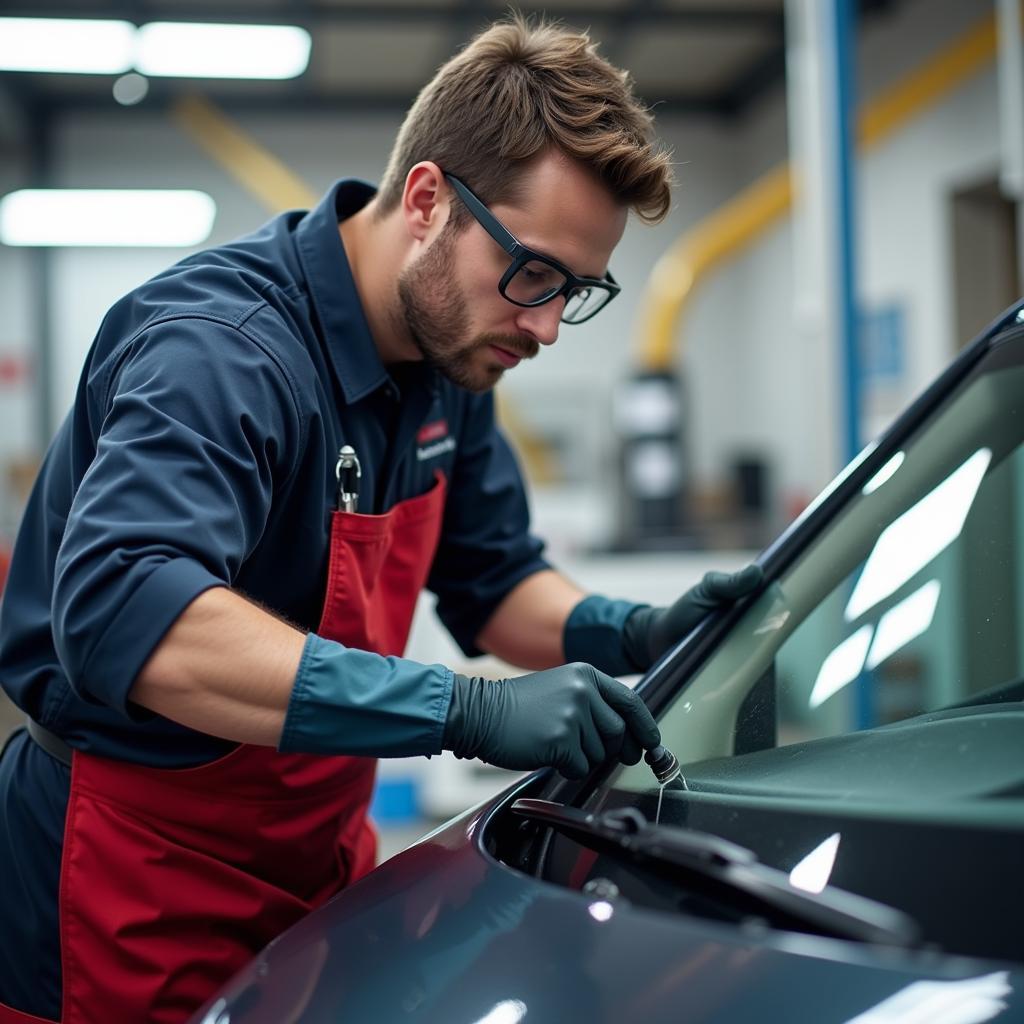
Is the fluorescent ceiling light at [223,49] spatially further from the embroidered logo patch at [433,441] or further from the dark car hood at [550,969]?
the dark car hood at [550,969]

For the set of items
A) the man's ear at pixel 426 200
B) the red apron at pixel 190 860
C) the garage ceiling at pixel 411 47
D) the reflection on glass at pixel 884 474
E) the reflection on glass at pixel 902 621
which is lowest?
the red apron at pixel 190 860

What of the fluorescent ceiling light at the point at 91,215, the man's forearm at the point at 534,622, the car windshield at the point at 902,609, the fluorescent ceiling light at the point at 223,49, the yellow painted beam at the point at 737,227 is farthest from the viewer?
the fluorescent ceiling light at the point at 91,215

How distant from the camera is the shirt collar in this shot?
129 centimetres

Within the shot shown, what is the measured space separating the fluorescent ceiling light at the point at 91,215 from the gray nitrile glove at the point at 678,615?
289 inches

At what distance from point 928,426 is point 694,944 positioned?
704 millimetres

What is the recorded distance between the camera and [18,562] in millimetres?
1262

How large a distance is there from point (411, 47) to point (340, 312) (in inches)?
290

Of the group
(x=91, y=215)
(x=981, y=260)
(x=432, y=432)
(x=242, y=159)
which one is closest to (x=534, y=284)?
(x=432, y=432)

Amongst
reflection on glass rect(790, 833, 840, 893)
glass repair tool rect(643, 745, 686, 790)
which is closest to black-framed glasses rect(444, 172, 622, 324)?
glass repair tool rect(643, 745, 686, 790)

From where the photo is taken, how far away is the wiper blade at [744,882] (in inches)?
29.0

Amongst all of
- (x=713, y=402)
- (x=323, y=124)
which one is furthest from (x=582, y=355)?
(x=323, y=124)

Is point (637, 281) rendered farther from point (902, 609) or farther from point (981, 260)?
point (902, 609)

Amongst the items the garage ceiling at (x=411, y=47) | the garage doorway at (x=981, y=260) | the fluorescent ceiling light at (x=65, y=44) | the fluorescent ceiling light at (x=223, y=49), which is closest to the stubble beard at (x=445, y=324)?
the fluorescent ceiling light at (x=223, y=49)

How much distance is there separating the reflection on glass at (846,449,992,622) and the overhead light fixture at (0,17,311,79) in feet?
17.8
